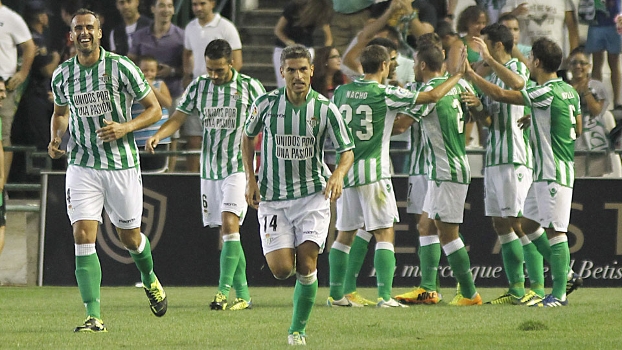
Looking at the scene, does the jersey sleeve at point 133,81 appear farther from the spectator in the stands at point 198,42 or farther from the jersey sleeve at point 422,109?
the spectator in the stands at point 198,42

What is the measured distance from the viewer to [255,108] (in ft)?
26.9

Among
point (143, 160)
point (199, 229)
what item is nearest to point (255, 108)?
point (199, 229)

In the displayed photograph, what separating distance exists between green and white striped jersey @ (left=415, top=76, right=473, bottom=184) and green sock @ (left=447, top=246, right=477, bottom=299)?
662 millimetres

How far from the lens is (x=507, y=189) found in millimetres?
11016

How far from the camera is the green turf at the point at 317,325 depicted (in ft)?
26.0

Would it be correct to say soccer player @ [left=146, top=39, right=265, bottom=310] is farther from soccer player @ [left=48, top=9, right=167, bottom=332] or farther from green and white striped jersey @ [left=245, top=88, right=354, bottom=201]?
green and white striped jersey @ [left=245, top=88, right=354, bottom=201]

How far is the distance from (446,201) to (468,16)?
3530 mm

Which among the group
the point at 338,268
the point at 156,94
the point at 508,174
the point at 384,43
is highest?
the point at 384,43

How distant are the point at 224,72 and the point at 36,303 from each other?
281cm

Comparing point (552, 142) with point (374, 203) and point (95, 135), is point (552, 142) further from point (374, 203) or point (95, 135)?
point (95, 135)

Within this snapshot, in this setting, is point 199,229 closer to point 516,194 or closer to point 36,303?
point 36,303

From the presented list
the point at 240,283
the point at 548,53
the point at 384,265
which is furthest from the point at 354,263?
the point at 548,53

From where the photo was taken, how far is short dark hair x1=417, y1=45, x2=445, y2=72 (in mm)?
10961

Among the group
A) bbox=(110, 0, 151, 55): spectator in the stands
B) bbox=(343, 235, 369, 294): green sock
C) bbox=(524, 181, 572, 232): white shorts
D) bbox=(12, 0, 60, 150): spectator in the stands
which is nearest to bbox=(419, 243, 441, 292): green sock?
bbox=(343, 235, 369, 294): green sock
